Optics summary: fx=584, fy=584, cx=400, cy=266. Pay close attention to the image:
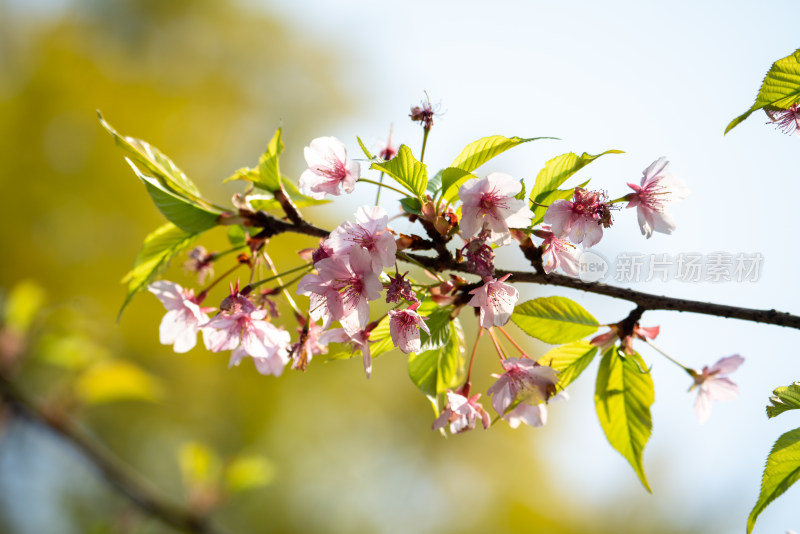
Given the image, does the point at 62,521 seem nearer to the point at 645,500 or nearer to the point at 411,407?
the point at 411,407

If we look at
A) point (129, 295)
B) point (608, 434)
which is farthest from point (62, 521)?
point (608, 434)

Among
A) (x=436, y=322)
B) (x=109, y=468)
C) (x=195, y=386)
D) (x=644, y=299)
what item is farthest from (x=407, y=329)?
(x=195, y=386)

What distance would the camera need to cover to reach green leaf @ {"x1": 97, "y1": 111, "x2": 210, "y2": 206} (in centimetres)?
76

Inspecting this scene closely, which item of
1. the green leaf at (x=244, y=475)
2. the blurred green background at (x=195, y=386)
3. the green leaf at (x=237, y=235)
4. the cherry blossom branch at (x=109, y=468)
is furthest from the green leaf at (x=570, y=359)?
the blurred green background at (x=195, y=386)

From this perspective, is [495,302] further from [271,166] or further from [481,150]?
[271,166]

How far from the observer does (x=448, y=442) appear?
6.60 m

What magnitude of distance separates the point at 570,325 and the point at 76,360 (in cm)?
197

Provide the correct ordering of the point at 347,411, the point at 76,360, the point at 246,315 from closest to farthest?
the point at 246,315 → the point at 76,360 → the point at 347,411

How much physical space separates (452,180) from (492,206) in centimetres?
5

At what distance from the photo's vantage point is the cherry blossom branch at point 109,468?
1738 mm

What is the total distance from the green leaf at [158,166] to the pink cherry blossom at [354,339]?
Answer: 0.27 meters

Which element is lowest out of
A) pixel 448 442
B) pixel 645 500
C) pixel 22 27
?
pixel 645 500

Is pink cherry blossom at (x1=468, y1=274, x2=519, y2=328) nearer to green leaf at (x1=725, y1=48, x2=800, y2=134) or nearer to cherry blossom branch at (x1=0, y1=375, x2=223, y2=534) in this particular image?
green leaf at (x1=725, y1=48, x2=800, y2=134)

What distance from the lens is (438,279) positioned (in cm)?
73
